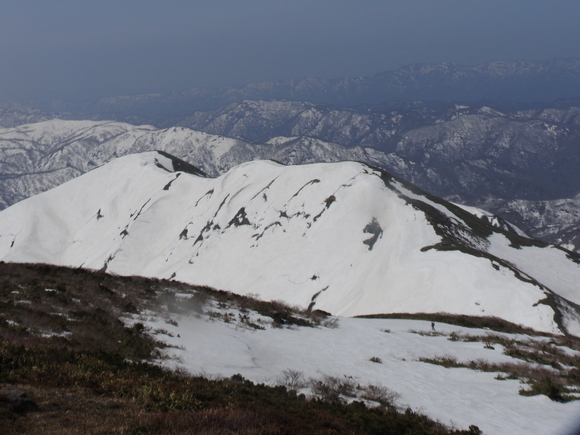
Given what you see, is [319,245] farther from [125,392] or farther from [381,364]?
[125,392]

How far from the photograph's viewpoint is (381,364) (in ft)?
66.6

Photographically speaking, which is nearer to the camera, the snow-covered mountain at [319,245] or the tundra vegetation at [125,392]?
the tundra vegetation at [125,392]

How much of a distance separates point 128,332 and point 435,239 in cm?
5707

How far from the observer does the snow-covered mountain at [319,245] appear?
5531 cm

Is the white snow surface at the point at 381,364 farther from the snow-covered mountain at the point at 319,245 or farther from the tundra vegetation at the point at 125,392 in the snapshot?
the snow-covered mountain at the point at 319,245

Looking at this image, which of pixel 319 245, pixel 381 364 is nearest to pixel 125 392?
pixel 381 364

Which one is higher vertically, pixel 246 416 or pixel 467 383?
pixel 246 416

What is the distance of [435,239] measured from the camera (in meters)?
67.6

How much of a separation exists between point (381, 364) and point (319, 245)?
55306mm

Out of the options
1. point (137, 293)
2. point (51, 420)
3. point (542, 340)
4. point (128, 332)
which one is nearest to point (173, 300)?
point (137, 293)

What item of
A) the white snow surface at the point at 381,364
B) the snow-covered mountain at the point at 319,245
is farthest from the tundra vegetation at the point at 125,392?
the snow-covered mountain at the point at 319,245

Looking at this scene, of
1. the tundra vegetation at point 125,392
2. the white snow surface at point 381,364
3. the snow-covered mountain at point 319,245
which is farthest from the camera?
the snow-covered mountain at point 319,245

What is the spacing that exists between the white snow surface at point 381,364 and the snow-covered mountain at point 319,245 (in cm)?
2985

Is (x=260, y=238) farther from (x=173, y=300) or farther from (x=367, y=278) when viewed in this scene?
(x=173, y=300)
